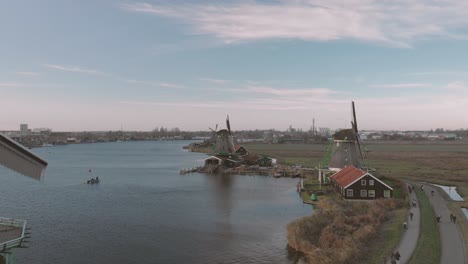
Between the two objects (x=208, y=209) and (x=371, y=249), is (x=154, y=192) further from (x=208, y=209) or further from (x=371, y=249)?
(x=371, y=249)

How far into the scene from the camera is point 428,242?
2453 cm

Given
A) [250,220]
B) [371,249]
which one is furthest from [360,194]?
[371,249]

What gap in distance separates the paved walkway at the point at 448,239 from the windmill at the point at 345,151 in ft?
48.3

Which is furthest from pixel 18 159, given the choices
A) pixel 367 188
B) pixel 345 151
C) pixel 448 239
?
pixel 345 151

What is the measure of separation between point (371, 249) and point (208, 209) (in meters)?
21.2

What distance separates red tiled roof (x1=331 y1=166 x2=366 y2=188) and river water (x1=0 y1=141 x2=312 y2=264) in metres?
5.09

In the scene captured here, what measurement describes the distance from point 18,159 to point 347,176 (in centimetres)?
3803

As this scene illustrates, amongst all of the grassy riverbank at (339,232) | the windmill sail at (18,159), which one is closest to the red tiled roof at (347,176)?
the grassy riverbank at (339,232)

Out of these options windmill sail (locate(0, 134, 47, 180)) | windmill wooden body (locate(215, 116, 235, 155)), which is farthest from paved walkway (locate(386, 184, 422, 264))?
windmill wooden body (locate(215, 116, 235, 155))

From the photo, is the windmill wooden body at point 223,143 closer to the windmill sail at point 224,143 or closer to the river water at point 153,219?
the windmill sail at point 224,143

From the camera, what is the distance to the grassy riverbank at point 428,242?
844 inches

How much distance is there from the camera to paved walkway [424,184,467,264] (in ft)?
71.6

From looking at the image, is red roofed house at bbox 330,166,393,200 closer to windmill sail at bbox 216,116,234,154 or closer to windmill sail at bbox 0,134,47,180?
windmill sail at bbox 0,134,47,180

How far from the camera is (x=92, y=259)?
25734mm
